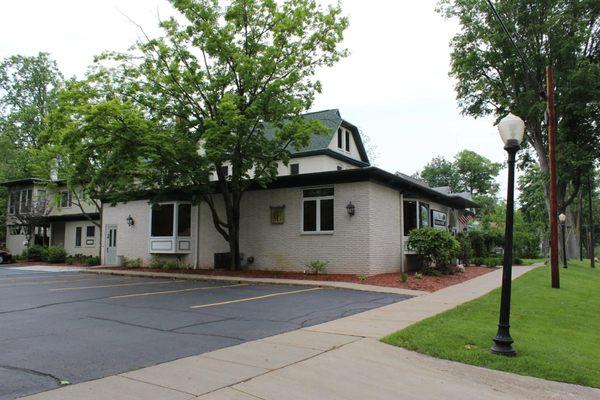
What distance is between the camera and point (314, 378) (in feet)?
16.8

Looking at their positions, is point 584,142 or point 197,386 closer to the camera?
point 197,386

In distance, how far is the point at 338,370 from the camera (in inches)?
214

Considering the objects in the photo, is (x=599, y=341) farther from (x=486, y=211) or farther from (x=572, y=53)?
(x=486, y=211)

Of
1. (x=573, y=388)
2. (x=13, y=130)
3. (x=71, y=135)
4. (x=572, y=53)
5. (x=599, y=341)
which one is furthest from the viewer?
(x=13, y=130)

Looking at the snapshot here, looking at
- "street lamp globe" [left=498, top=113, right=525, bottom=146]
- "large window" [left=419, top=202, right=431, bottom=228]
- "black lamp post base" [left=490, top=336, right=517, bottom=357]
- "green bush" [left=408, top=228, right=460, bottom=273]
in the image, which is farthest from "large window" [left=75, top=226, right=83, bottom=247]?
"black lamp post base" [left=490, top=336, right=517, bottom=357]

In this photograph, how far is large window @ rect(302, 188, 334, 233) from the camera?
59.0 feet

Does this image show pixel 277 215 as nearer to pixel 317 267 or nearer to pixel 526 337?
pixel 317 267

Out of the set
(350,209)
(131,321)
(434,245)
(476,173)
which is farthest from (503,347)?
(476,173)

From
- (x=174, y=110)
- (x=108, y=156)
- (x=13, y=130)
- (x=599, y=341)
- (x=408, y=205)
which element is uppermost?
(x=13, y=130)

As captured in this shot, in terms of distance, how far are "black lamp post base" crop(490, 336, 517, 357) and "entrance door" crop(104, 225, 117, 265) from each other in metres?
23.8

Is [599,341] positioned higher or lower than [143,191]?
lower

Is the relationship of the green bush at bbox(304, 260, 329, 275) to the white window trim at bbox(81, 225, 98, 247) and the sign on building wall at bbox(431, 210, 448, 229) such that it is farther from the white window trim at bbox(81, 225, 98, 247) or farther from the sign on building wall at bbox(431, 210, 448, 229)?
the white window trim at bbox(81, 225, 98, 247)

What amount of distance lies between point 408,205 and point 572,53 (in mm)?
17319

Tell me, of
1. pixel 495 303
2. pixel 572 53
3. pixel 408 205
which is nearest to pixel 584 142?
pixel 572 53
